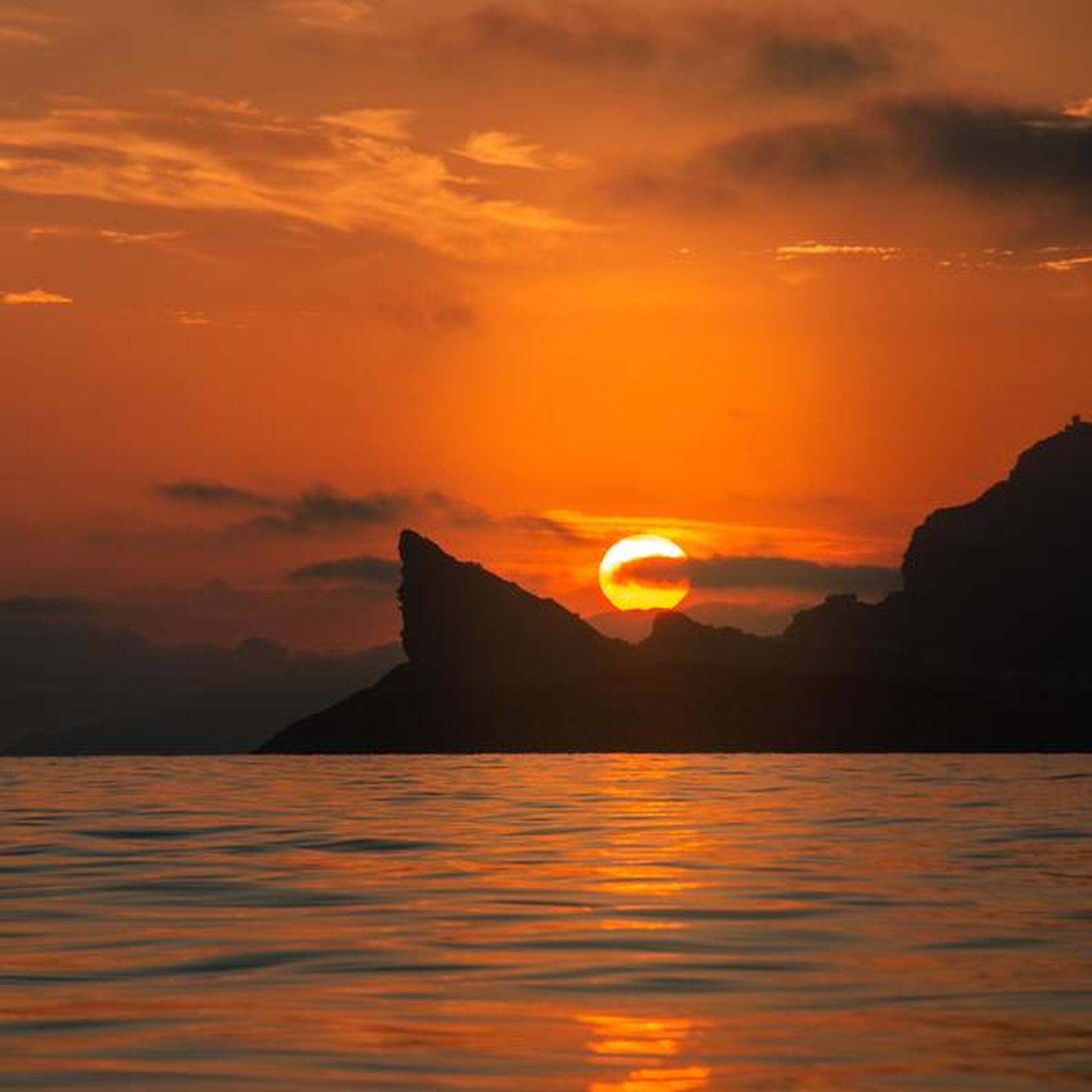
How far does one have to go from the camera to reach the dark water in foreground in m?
21.2

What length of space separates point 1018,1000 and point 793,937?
23.0 feet

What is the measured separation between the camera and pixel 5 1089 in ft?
65.2

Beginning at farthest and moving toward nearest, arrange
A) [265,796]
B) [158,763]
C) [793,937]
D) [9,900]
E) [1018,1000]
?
1. [158,763]
2. [265,796]
3. [9,900]
4. [793,937]
5. [1018,1000]

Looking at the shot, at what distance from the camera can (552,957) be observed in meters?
29.6

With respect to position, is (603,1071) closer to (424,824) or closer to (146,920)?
(146,920)

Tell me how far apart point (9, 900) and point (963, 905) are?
1695 centimetres

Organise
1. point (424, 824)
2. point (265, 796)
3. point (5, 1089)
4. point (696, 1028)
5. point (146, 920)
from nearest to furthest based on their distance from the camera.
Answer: point (5, 1089) < point (696, 1028) < point (146, 920) < point (424, 824) < point (265, 796)

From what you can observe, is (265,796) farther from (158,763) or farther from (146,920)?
(158,763)

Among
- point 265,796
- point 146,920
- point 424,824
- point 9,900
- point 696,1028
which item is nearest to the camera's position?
point 696,1028

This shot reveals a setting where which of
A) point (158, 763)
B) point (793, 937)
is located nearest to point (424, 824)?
point (793, 937)

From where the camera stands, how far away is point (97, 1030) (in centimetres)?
2323

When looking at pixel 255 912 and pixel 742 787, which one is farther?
pixel 742 787

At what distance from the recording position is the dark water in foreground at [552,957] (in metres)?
21.2

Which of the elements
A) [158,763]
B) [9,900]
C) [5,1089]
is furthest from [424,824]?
A: [158,763]
